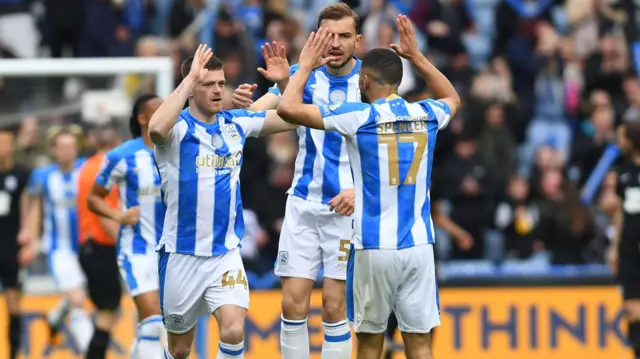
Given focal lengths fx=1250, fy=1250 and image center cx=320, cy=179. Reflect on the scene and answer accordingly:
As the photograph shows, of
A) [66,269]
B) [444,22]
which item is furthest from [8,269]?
[444,22]

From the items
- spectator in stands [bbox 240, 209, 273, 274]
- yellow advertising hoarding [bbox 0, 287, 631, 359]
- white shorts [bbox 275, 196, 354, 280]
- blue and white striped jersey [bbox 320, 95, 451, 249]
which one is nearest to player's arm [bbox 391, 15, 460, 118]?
blue and white striped jersey [bbox 320, 95, 451, 249]

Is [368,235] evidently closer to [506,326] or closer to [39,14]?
[506,326]

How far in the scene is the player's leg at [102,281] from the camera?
11375 mm

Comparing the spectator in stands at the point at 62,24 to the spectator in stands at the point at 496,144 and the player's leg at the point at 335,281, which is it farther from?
the player's leg at the point at 335,281

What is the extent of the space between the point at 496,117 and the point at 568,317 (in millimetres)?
3415

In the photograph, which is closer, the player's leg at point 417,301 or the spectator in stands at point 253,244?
the player's leg at point 417,301

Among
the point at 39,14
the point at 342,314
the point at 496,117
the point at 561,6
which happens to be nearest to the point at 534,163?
the point at 496,117

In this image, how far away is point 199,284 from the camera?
8.49 meters

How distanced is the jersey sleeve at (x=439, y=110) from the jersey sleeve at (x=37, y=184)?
588 cm

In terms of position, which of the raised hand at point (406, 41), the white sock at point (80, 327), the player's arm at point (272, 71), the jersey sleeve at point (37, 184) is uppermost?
the raised hand at point (406, 41)

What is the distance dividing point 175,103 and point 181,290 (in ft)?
4.36

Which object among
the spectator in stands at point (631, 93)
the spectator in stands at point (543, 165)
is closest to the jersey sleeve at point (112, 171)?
the spectator in stands at point (543, 165)

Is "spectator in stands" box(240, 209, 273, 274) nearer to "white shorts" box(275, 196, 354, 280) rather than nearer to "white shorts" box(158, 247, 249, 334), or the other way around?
"white shorts" box(275, 196, 354, 280)

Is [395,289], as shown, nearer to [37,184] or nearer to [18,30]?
[37,184]
